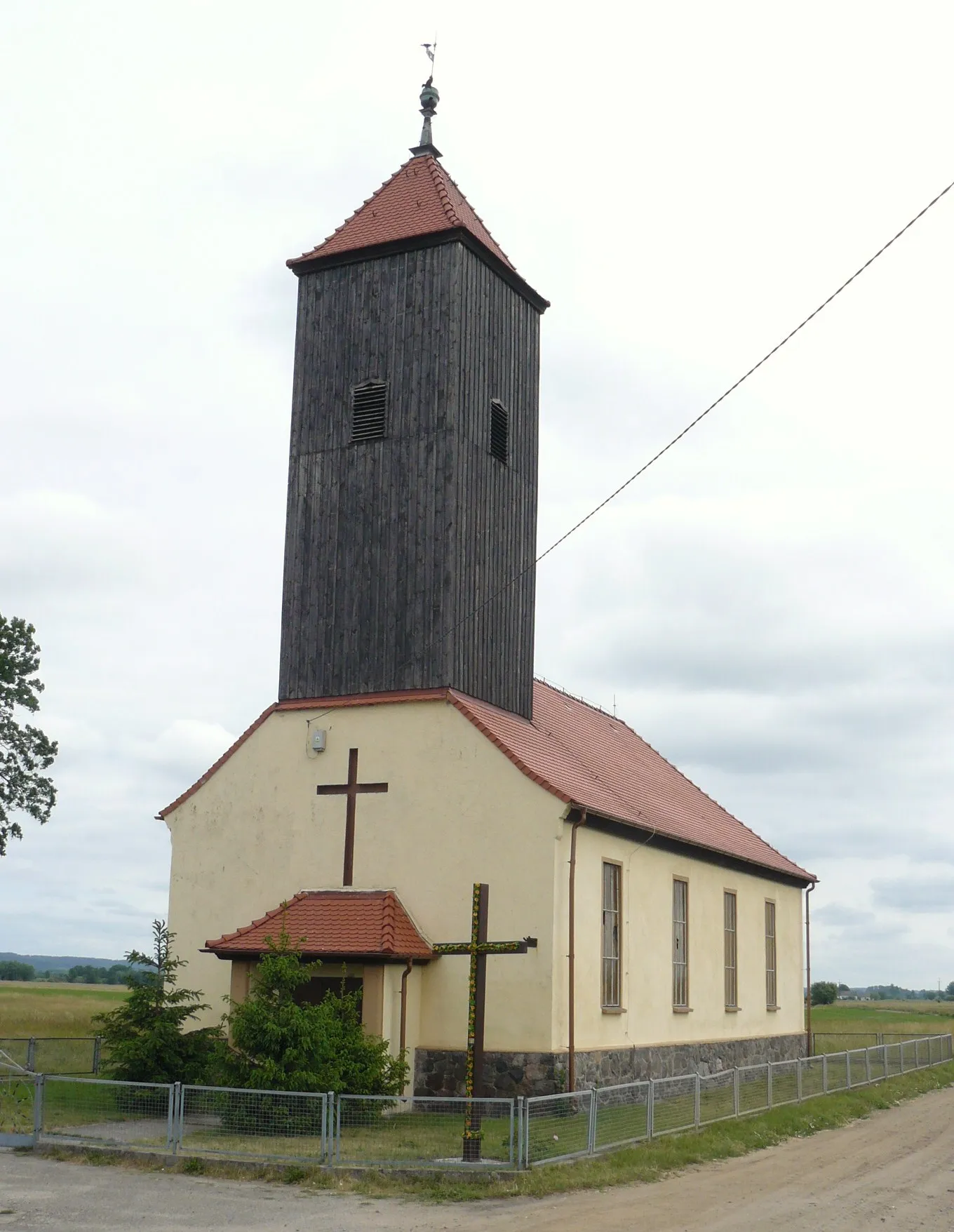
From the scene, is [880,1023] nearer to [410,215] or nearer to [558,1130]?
[410,215]

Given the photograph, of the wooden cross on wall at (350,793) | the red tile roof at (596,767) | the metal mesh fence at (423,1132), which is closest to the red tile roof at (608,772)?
the red tile roof at (596,767)

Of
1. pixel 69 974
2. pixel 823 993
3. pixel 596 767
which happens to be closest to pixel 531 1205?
pixel 596 767

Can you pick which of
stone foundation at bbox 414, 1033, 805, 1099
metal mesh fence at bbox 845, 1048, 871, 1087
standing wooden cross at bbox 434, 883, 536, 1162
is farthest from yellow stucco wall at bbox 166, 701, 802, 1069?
standing wooden cross at bbox 434, 883, 536, 1162

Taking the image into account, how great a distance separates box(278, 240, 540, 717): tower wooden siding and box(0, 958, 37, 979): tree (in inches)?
3939

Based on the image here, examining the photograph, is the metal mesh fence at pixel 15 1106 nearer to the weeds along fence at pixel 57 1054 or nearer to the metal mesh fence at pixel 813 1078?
the weeds along fence at pixel 57 1054

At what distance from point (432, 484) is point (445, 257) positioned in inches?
170

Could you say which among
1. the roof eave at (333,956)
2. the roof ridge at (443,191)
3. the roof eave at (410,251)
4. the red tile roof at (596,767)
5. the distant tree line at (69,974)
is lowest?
the distant tree line at (69,974)

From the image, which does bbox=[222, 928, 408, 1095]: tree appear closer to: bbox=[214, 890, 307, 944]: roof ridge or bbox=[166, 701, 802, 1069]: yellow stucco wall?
bbox=[166, 701, 802, 1069]: yellow stucco wall

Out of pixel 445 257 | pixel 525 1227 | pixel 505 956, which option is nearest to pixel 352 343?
pixel 445 257

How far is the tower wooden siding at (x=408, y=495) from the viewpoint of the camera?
23.9 metres

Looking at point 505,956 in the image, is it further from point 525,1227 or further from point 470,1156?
point 525,1227

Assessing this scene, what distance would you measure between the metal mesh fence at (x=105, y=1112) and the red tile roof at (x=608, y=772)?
24.8 ft

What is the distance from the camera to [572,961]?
21.0 metres

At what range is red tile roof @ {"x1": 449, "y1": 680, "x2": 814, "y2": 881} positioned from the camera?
73.4ft
